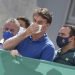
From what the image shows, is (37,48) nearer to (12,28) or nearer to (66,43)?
(66,43)

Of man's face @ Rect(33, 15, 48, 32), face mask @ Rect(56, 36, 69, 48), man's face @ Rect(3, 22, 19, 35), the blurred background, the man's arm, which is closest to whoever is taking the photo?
the man's arm

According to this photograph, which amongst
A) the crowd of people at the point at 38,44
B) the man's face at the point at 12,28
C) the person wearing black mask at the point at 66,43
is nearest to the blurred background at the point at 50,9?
the man's face at the point at 12,28

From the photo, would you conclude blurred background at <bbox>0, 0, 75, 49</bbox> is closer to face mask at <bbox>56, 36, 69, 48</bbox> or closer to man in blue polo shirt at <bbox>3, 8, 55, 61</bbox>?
face mask at <bbox>56, 36, 69, 48</bbox>

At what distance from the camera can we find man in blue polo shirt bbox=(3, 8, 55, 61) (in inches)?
138

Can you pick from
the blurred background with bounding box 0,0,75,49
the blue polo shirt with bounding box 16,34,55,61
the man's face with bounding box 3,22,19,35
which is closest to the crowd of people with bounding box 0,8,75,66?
the blue polo shirt with bounding box 16,34,55,61

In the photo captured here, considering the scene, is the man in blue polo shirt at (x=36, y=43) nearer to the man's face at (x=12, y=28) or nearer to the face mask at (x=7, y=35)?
the face mask at (x=7, y=35)

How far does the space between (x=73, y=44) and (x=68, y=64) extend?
0.37 m

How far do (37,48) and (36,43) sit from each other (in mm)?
66

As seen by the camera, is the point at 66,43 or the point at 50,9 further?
the point at 50,9

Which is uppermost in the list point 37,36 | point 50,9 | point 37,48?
point 37,36

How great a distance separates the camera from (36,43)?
3598 millimetres

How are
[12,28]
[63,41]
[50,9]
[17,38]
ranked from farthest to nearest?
1. [50,9]
2. [12,28]
3. [63,41]
4. [17,38]

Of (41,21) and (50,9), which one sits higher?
(41,21)

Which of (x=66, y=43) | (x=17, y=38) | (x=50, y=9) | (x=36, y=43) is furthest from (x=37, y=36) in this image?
(x=50, y=9)
